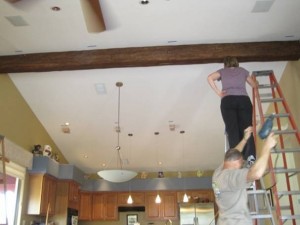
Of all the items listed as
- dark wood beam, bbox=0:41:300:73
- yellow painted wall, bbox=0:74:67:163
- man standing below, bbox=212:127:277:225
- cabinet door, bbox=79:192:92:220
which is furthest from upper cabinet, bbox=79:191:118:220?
man standing below, bbox=212:127:277:225

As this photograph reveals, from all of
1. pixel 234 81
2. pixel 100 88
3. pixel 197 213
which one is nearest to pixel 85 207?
pixel 197 213

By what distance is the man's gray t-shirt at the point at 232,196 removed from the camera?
2.21m

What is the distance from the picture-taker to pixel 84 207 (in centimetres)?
904

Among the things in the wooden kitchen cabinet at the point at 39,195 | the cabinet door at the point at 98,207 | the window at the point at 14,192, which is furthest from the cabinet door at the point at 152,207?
the window at the point at 14,192

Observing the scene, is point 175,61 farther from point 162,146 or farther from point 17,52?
point 162,146

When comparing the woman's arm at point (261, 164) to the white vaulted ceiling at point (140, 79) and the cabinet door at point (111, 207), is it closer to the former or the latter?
the white vaulted ceiling at point (140, 79)

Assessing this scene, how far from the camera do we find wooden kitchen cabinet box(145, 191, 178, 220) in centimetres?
883

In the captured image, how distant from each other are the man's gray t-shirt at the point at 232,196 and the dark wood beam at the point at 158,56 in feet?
8.94

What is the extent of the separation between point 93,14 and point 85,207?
271 inches

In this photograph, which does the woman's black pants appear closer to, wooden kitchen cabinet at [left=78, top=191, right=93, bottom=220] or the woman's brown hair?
the woman's brown hair

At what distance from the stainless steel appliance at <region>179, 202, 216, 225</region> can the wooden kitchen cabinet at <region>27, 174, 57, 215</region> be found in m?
3.37

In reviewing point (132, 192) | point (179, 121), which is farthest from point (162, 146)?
point (132, 192)

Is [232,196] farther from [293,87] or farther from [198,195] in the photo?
[198,195]

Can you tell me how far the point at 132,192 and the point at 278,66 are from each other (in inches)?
210
